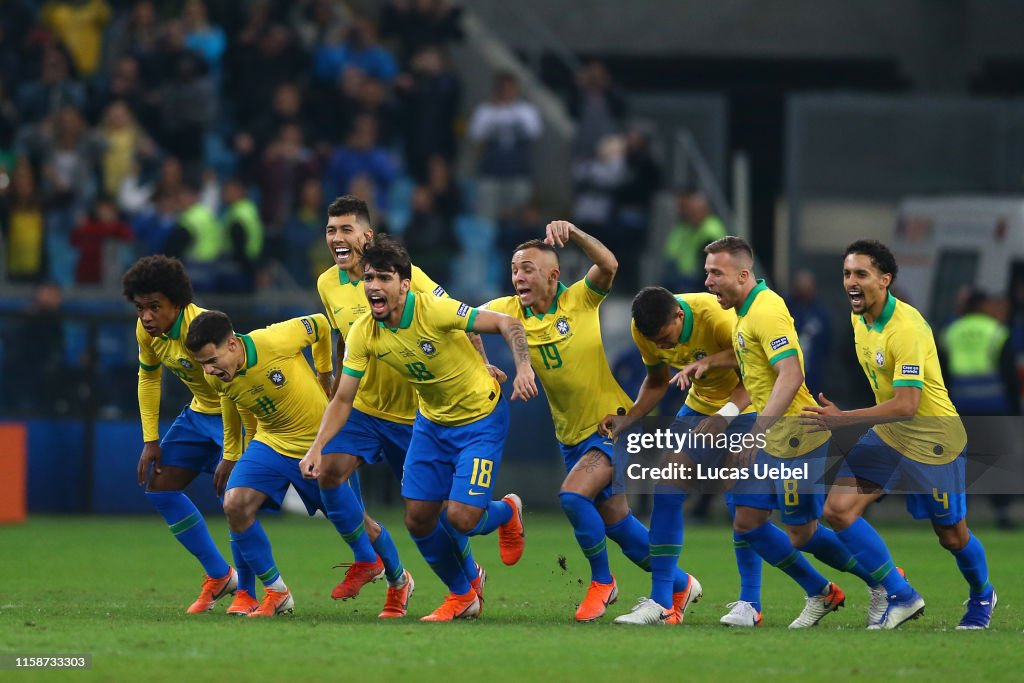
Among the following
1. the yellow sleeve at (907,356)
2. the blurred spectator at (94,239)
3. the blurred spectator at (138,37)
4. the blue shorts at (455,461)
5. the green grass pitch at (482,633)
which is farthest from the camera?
the blurred spectator at (138,37)

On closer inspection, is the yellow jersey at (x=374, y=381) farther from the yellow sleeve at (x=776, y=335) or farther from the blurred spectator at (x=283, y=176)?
the blurred spectator at (x=283, y=176)

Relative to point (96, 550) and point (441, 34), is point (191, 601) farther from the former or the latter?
point (441, 34)

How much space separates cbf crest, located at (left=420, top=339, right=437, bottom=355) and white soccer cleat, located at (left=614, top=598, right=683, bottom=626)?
1.81 metres

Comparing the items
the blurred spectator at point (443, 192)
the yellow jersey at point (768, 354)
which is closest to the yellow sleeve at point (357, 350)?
the yellow jersey at point (768, 354)

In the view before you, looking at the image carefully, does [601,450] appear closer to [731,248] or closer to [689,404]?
[689,404]

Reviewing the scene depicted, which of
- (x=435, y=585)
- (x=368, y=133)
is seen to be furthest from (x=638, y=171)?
(x=435, y=585)

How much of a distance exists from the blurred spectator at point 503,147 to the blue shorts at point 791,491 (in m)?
11.3

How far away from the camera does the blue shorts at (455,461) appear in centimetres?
998

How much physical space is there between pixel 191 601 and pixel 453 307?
2.85m

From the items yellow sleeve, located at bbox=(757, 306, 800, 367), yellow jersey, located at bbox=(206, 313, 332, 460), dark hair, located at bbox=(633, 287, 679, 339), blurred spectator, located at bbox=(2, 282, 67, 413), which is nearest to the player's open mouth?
yellow jersey, located at bbox=(206, 313, 332, 460)

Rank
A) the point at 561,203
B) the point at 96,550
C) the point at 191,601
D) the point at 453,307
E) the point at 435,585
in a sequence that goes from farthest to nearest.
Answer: the point at 561,203, the point at 96,550, the point at 435,585, the point at 191,601, the point at 453,307

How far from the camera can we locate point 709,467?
1027 centimetres

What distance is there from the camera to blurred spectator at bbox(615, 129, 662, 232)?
20.2 metres

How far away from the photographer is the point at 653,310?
9984 millimetres
